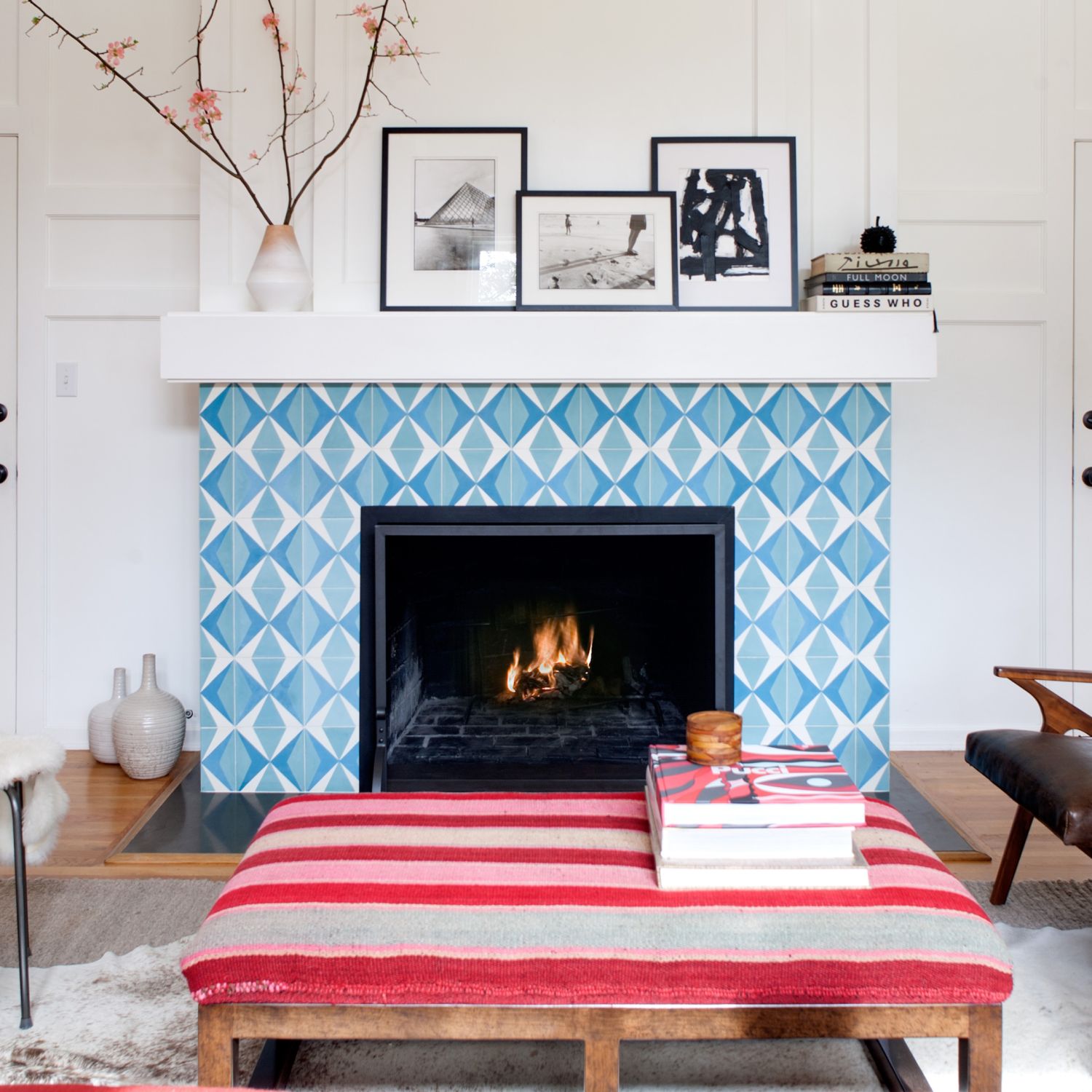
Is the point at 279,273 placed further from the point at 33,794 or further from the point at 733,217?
the point at 33,794

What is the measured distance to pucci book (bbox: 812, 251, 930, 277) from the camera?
271 centimetres

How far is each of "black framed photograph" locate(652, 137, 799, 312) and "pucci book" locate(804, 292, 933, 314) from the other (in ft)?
0.31

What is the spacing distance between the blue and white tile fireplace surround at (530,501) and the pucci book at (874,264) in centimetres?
29

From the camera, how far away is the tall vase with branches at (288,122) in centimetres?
271

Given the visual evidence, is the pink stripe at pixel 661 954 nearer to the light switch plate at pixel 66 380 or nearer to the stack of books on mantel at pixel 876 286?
the stack of books on mantel at pixel 876 286

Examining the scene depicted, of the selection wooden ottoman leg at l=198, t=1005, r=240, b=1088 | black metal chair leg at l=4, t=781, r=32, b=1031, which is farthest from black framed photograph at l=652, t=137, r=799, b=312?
wooden ottoman leg at l=198, t=1005, r=240, b=1088

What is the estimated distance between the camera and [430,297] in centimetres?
279

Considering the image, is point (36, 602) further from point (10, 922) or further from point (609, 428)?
point (609, 428)

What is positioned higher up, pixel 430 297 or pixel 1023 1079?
pixel 430 297

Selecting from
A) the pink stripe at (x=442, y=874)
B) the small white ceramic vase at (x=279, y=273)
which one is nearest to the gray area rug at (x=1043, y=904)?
the pink stripe at (x=442, y=874)

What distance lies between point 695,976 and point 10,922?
63.8 inches

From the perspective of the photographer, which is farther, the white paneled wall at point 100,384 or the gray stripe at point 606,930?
the white paneled wall at point 100,384

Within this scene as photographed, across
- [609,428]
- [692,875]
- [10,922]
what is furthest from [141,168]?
[692,875]

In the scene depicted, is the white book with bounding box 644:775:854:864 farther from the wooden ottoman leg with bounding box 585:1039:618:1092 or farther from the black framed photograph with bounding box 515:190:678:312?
the black framed photograph with bounding box 515:190:678:312
